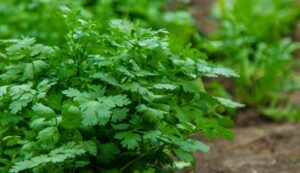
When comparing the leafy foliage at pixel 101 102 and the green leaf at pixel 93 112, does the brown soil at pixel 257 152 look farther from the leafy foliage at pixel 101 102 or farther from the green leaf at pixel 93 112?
the green leaf at pixel 93 112

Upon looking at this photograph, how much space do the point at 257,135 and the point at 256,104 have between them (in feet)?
1.65

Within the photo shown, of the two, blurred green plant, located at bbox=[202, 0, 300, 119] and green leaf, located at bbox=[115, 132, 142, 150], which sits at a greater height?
green leaf, located at bbox=[115, 132, 142, 150]

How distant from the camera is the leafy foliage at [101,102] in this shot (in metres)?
2.36

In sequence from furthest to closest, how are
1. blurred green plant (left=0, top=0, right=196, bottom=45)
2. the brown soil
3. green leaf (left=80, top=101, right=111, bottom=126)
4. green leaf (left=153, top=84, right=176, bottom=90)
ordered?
blurred green plant (left=0, top=0, right=196, bottom=45)
the brown soil
green leaf (left=153, top=84, right=176, bottom=90)
green leaf (left=80, top=101, right=111, bottom=126)

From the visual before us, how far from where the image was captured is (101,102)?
91.0 inches

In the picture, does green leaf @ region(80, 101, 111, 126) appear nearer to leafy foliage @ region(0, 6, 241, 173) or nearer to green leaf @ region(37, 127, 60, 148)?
leafy foliage @ region(0, 6, 241, 173)

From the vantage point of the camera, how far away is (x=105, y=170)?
2.53m

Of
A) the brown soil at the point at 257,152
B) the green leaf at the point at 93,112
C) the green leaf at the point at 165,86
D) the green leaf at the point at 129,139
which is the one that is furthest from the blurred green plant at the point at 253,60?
the green leaf at the point at 93,112

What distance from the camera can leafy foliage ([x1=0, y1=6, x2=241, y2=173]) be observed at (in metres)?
2.36

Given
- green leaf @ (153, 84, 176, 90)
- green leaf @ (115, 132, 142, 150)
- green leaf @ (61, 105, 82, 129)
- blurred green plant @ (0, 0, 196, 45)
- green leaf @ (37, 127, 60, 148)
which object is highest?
green leaf @ (153, 84, 176, 90)

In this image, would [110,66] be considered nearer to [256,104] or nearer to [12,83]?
[12,83]

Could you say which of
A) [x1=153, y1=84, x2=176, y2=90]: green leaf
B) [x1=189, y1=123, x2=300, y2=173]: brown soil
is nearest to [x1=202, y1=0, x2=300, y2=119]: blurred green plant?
[x1=189, y1=123, x2=300, y2=173]: brown soil

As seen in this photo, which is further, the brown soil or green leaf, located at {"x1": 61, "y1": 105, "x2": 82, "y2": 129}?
the brown soil

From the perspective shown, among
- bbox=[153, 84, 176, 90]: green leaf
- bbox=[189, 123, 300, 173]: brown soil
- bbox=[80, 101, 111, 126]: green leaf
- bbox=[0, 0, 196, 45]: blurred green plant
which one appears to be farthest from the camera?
bbox=[0, 0, 196, 45]: blurred green plant
